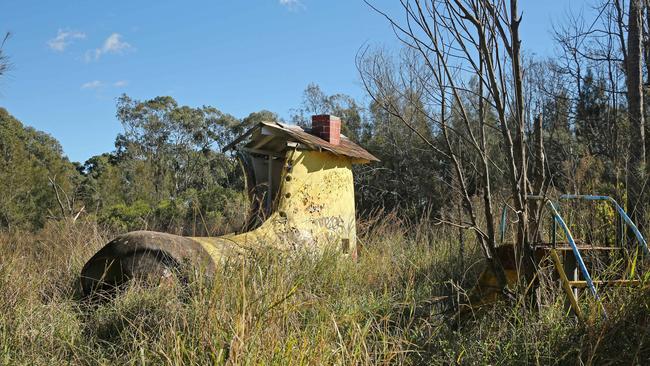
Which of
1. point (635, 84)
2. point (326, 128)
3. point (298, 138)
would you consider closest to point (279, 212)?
point (298, 138)

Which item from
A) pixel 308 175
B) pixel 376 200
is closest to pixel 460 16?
pixel 308 175

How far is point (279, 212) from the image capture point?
30.1 feet

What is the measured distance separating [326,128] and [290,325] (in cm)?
681

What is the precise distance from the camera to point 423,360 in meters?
4.76

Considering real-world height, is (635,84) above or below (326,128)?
above

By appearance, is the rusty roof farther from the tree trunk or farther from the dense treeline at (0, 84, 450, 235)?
the tree trunk

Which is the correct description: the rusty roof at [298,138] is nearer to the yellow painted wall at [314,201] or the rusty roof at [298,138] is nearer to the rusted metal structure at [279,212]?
the rusted metal structure at [279,212]

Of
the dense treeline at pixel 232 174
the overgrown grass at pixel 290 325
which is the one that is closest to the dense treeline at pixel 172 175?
the dense treeline at pixel 232 174

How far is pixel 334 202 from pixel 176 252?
12.9ft

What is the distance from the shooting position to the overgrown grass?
4.00 meters

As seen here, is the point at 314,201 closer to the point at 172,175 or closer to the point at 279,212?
the point at 279,212

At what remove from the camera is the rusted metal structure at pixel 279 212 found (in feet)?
22.1

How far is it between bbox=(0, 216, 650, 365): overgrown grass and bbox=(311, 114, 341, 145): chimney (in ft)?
14.2

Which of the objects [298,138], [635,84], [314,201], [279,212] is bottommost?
[279,212]
